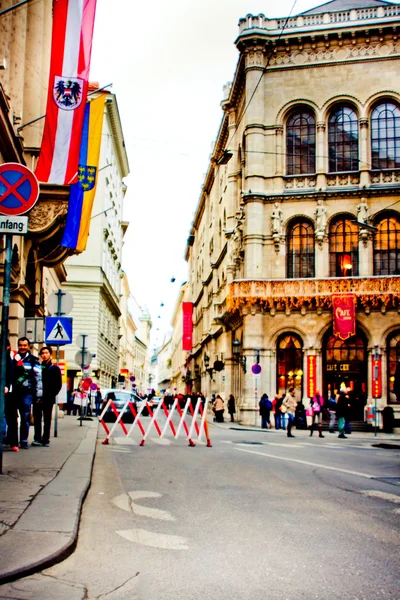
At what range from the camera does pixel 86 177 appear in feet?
74.1

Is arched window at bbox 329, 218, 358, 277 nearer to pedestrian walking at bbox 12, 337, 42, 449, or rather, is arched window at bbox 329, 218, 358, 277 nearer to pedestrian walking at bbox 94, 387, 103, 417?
pedestrian walking at bbox 94, 387, 103, 417

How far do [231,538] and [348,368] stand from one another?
31.1 m

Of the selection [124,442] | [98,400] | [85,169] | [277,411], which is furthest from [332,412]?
[98,400]

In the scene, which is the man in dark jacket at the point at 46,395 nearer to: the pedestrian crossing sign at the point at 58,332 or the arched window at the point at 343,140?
the pedestrian crossing sign at the point at 58,332

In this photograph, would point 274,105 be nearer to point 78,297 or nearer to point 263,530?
point 78,297

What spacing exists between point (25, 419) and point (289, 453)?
19.5 feet

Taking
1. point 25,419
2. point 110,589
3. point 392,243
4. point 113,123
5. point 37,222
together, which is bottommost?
point 110,589

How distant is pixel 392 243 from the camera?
3675 cm

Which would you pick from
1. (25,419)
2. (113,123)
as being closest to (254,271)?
(25,419)

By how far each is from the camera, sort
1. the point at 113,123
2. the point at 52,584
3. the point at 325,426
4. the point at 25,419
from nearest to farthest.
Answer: the point at 52,584 → the point at 25,419 → the point at 325,426 → the point at 113,123

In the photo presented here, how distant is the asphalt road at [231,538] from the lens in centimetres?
495

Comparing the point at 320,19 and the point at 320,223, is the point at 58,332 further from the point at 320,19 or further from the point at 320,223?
the point at 320,19

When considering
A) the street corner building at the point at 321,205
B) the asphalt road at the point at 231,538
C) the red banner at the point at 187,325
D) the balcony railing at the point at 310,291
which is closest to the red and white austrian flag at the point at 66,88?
the asphalt road at the point at 231,538

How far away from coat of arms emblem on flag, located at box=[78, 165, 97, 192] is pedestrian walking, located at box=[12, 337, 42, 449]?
28.7 ft
